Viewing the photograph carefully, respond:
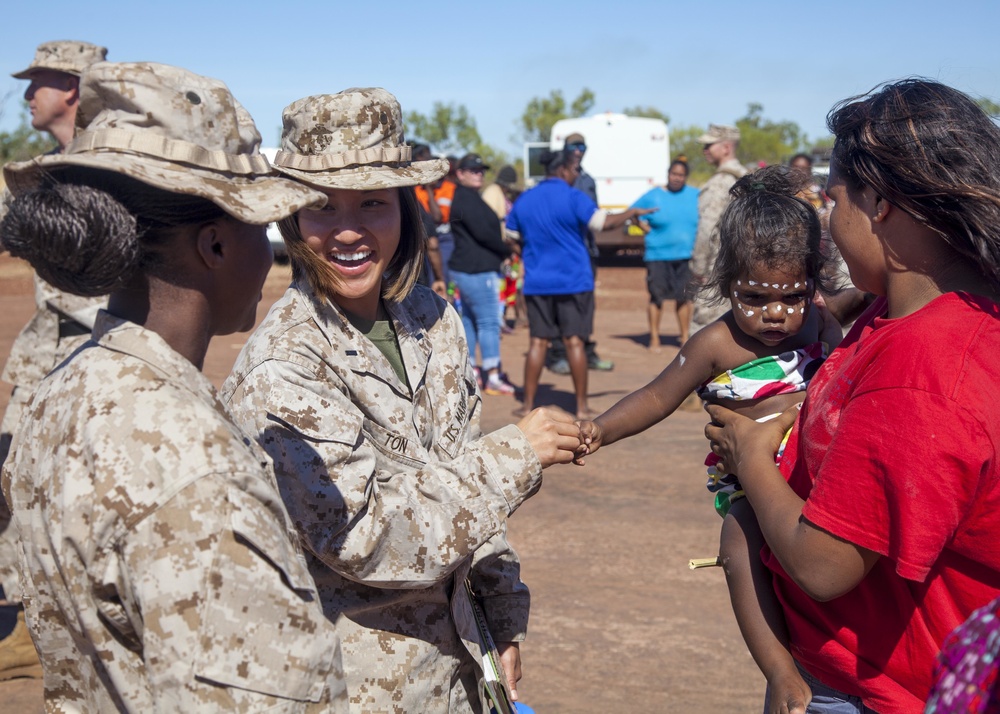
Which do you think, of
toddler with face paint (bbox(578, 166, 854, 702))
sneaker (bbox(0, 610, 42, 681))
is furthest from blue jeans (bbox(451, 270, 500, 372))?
toddler with face paint (bbox(578, 166, 854, 702))

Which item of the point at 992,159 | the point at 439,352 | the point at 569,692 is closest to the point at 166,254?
the point at 439,352

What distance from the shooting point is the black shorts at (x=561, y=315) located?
9.09 metres

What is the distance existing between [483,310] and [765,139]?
66601 millimetres

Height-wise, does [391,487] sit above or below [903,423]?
below

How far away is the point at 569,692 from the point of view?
14.5 feet

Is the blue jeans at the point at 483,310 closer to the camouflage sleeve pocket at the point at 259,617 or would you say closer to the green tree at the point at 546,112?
the camouflage sleeve pocket at the point at 259,617

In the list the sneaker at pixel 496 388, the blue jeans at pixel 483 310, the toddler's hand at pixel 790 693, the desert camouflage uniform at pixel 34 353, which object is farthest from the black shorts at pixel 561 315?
the toddler's hand at pixel 790 693

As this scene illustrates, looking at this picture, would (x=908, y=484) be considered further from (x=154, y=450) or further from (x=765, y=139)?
(x=765, y=139)

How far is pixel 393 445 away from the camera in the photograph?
2.33 m

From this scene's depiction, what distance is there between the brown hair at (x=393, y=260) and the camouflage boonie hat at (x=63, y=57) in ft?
9.47

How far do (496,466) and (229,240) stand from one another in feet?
2.92

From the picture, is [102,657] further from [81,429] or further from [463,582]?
[463,582]

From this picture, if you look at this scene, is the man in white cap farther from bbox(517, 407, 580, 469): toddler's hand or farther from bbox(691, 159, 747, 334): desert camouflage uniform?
bbox(517, 407, 580, 469): toddler's hand

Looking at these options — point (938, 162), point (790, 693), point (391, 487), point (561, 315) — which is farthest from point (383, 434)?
point (561, 315)
